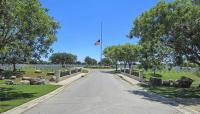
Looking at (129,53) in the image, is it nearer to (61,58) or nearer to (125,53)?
(125,53)

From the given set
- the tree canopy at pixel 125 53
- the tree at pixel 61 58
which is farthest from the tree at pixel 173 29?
the tree at pixel 61 58

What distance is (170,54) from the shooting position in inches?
1276

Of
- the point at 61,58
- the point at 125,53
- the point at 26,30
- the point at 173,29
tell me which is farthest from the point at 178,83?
the point at 61,58

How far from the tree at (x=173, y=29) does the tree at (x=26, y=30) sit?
871cm

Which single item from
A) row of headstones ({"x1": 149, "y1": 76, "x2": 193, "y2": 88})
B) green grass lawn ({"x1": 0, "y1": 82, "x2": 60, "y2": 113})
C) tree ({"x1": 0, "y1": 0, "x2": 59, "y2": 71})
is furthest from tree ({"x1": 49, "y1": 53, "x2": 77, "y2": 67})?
tree ({"x1": 0, "y1": 0, "x2": 59, "y2": 71})

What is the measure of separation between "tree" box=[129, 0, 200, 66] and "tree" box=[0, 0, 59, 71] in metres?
8.71

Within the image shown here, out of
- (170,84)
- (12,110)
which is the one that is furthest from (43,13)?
(170,84)

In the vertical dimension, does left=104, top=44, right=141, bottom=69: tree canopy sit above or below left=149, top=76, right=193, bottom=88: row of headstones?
above

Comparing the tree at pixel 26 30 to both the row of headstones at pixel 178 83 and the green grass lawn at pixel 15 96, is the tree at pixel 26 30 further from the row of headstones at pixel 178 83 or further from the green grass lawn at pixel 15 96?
the row of headstones at pixel 178 83

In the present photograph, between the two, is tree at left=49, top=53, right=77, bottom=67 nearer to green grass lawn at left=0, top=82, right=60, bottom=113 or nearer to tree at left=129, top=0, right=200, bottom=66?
tree at left=129, top=0, right=200, bottom=66

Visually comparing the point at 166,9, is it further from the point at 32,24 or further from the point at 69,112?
the point at 69,112

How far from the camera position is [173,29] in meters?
29.3

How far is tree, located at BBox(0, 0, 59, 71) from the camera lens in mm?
23002

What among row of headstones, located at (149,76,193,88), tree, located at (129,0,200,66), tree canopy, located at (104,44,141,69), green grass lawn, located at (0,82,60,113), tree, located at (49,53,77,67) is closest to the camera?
green grass lawn, located at (0,82,60,113)
